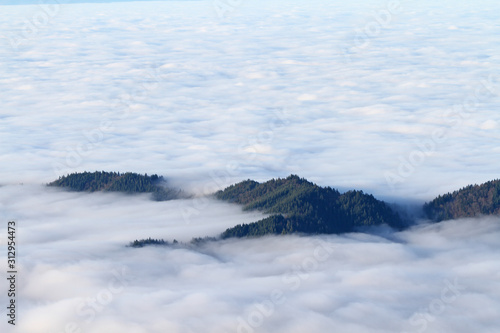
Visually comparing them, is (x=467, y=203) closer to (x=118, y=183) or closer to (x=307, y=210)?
(x=307, y=210)

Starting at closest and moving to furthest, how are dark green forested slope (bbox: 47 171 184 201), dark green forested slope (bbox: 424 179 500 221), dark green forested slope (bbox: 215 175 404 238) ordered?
1. dark green forested slope (bbox: 215 175 404 238)
2. dark green forested slope (bbox: 424 179 500 221)
3. dark green forested slope (bbox: 47 171 184 201)

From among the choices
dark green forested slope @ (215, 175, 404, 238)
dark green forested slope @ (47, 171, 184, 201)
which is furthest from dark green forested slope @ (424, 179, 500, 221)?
dark green forested slope @ (47, 171, 184, 201)

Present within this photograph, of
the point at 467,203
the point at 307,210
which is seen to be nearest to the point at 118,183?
the point at 307,210

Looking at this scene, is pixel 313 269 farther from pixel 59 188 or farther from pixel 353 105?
pixel 353 105

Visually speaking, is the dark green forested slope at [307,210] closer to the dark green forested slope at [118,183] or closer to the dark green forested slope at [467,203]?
the dark green forested slope at [467,203]

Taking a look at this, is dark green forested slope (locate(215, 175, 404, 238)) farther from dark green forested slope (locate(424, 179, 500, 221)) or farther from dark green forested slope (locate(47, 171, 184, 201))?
dark green forested slope (locate(47, 171, 184, 201))

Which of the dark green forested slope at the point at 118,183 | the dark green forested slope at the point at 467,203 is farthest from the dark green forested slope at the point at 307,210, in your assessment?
the dark green forested slope at the point at 118,183
